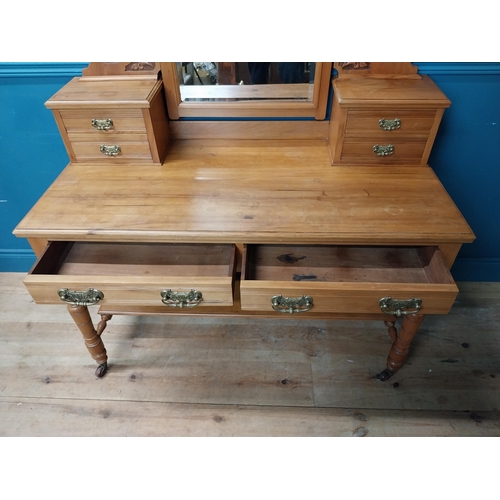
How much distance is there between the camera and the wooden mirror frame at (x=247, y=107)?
1.34 m

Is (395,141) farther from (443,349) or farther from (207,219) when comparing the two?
(443,349)

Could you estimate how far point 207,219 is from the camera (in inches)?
43.1

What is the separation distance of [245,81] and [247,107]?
0.29 ft

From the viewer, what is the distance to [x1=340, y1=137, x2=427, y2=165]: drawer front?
4.11ft

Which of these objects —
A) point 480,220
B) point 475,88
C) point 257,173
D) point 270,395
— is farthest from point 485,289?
point 257,173

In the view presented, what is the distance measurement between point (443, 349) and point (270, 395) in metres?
0.79

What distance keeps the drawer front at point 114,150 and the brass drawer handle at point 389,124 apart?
2.60ft

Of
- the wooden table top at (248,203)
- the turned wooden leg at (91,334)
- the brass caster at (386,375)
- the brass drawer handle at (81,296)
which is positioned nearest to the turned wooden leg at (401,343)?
the brass caster at (386,375)

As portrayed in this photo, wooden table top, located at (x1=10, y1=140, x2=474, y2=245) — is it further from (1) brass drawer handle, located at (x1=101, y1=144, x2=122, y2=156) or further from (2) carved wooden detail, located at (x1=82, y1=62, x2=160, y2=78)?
(2) carved wooden detail, located at (x1=82, y1=62, x2=160, y2=78)

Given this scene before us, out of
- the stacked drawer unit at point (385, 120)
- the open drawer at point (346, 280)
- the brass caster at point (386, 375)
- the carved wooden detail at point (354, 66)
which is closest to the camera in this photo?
the open drawer at point (346, 280)

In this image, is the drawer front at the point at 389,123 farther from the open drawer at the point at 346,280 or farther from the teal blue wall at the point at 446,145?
the open drawer at the point at 346,280

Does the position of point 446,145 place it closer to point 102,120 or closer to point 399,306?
point 399,306

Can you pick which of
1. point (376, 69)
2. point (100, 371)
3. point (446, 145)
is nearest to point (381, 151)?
point (376, 69)

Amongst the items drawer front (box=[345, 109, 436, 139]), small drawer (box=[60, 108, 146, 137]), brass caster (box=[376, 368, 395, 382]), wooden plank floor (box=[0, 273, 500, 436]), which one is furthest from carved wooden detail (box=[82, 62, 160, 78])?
brass caster (box=[376, 368, 395, 382])
